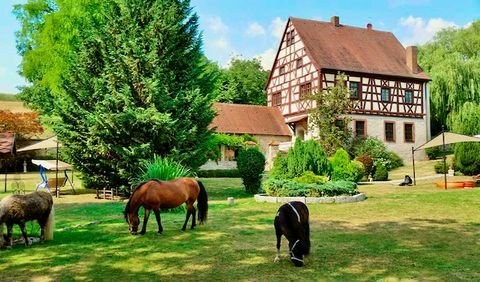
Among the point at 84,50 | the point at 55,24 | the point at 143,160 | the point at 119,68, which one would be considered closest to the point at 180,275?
the point at 143,160

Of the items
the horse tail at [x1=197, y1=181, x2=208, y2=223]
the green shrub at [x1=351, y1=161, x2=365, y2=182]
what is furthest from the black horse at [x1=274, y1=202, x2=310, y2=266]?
the green shrub at [x1=351, y1=161, x2=365, y2=182]

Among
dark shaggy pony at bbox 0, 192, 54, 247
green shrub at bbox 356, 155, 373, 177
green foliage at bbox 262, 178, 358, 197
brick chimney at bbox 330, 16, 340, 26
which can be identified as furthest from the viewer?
brick chimney at bbox 330, 16, 340, 26

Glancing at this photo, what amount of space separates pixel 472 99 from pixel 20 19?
129 feet

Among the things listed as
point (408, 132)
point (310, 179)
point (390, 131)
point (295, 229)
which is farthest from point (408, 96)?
point (295, 229)

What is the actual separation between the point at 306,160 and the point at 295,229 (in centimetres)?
1130

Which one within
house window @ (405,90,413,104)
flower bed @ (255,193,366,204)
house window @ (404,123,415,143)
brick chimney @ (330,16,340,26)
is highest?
brick chimney @ (330,16,340,26)

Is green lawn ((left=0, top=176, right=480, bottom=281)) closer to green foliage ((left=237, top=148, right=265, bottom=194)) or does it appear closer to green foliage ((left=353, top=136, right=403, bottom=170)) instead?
green foliage ((left=237, top=148, right=265, bottom=194))

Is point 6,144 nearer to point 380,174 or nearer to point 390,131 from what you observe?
point 380,174

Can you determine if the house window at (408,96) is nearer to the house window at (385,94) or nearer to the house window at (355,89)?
the house window at (385,94)

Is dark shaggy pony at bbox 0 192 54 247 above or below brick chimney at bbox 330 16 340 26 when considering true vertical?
below

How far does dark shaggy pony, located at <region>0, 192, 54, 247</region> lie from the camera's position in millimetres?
7969

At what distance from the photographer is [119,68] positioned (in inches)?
734

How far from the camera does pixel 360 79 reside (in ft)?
127

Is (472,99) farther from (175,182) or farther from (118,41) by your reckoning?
(175,182)
